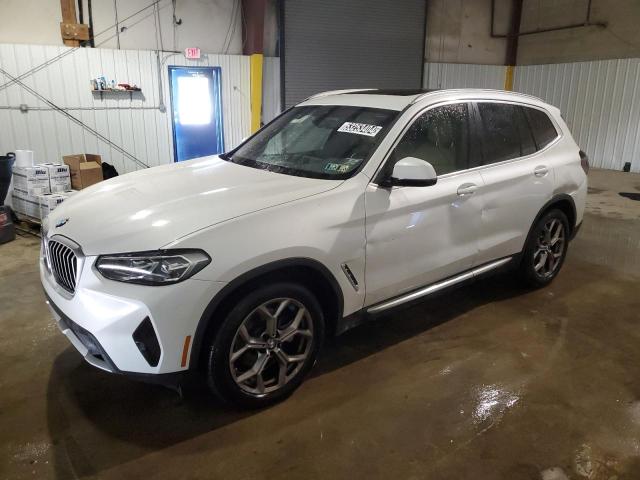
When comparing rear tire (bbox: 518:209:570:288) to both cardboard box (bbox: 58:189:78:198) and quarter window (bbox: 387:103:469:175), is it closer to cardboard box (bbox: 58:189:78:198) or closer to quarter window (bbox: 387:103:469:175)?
quarter window (bbox: 387:103:469:175)

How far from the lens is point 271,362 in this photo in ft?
8.51

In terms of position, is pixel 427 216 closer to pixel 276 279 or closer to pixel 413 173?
pixel 413 173

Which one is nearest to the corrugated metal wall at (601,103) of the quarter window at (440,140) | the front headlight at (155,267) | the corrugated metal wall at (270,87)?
the corrugated metal wall at (270,87)

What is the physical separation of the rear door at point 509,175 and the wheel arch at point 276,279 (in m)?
1.23

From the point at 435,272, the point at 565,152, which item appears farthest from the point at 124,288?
the point at 565,152

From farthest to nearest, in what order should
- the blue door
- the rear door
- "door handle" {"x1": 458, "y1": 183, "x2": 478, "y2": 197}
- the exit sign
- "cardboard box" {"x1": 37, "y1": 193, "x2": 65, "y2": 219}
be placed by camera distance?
the blue door → the exit sign → "cardboard box" {"x1": 37, "y1": 193, "x2": 65, "y2": 219} → the rear door → "door handle" {"x1": 458, "y1": 183, "x2": 478, "y2": 197}

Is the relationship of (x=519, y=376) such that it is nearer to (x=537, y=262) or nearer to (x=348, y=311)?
(x=348, y=311)

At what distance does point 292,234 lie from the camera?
239 centimetres

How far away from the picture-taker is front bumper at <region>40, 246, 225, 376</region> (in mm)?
2088

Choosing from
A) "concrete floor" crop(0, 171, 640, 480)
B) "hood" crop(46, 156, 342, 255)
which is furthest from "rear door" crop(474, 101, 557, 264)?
"hood" crop(46, 156, 342, 255)

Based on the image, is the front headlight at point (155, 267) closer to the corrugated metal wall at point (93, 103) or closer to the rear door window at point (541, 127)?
the rear door window at point (541, 127)

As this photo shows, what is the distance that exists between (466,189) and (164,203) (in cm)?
180

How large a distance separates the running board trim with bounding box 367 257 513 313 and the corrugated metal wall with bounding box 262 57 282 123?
279 inches

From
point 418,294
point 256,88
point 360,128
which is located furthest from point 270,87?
point 418,294
